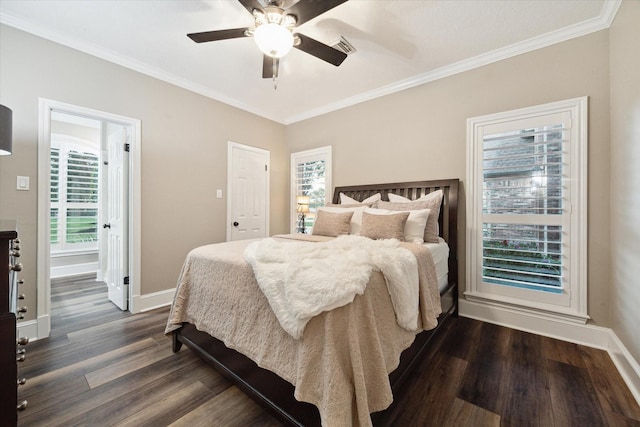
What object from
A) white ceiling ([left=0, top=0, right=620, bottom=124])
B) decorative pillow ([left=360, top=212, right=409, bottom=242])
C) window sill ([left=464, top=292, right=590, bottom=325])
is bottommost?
window sill ([left=464, top=292, right=590, bottom=325])

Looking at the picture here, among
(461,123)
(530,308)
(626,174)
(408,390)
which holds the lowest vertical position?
(408,390)

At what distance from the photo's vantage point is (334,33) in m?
2.32

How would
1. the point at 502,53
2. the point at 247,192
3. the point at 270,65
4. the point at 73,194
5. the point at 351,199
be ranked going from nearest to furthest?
1. the point at 270,65
2. the point at 502,53
3. the point at 351,199
4. the point at 247,192
5. the point at 73,194

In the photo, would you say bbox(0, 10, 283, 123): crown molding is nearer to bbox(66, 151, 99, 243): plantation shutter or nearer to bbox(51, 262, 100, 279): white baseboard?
bbox(66, 151, 99, 243): plantation shutter

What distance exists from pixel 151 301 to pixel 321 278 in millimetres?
2744

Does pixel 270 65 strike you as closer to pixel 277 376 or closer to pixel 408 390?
pixel 277 376

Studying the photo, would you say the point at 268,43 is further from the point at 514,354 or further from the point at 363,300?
the point at 514,354

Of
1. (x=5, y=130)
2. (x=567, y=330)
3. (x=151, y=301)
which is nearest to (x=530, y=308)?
(x=567, y=330)

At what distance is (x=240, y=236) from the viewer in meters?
3.89

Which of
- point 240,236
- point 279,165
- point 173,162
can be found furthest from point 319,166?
point 173,162

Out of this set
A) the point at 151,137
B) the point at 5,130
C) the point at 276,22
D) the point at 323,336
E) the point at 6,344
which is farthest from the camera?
the point at 151,137

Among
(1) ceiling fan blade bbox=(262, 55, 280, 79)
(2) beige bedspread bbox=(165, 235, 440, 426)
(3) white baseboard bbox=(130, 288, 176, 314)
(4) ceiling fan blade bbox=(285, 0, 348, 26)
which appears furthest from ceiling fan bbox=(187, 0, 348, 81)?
(3) white baseboard bbox=(130, 288, 176, 314)

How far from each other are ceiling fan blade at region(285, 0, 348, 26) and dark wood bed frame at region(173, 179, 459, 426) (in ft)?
6.74

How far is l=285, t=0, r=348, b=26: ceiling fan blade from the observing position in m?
1.55
